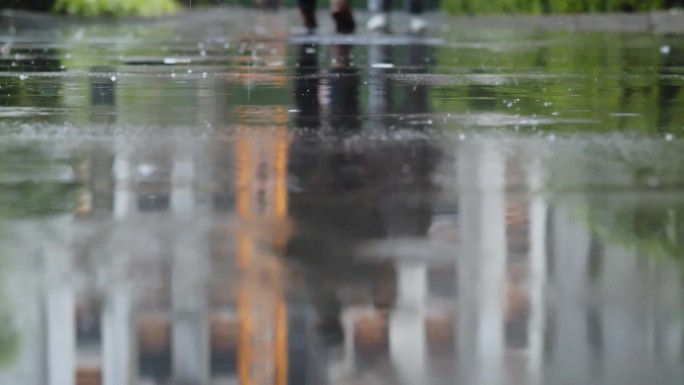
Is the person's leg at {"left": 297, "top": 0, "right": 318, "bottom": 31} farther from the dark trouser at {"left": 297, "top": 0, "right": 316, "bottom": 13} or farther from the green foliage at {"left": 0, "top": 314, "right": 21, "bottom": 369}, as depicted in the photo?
the green foliage at {"left": 0, "top": 314, "right": 21, "bottom": 369}

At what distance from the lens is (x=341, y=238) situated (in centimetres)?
418

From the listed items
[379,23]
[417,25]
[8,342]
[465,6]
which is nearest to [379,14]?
[379,23]

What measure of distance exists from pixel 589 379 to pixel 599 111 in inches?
204

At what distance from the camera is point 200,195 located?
16.1 feet

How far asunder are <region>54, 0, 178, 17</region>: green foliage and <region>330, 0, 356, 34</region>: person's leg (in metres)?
8.37

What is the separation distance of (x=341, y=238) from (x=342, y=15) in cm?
1570

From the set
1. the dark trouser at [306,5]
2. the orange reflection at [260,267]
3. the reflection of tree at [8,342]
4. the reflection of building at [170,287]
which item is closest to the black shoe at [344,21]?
the dark trouser at [306,5]

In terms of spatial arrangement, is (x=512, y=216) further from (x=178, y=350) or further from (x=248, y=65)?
(x=248, y=65)

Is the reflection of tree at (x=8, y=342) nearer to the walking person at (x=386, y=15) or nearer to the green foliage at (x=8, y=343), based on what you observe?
the green foliage at (x=8, y=343)

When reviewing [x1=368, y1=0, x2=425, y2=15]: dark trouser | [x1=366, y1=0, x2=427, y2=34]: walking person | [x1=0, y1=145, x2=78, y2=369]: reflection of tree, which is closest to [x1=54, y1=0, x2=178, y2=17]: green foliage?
[x1=368, y1=0, x2=425, y2=15]: dark trouser

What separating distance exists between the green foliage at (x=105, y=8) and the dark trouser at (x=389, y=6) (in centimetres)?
846

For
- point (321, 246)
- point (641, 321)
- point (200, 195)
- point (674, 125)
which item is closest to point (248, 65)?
point (674, 125)

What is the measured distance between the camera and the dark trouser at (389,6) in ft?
64.1

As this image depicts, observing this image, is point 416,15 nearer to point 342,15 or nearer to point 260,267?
point 342,15
